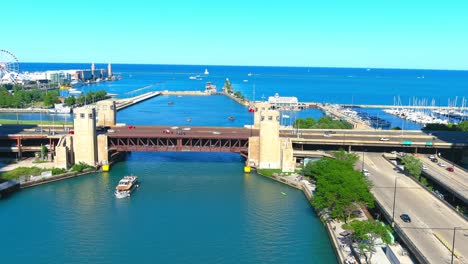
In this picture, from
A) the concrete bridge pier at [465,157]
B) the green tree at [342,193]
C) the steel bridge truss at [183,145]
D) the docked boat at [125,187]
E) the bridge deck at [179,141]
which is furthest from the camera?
the concrete bridge pier at [465,157]

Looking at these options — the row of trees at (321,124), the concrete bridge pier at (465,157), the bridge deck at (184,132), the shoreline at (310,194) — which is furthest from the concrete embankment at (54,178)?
the concrete bridge pier at (465,157)

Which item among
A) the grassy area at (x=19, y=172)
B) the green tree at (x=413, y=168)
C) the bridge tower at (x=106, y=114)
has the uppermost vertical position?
the bridge tower at (x=106, y=114)

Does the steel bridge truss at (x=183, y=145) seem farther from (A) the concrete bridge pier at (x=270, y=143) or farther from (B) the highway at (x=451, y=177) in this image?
(B) the highway at (x=451, y=177)

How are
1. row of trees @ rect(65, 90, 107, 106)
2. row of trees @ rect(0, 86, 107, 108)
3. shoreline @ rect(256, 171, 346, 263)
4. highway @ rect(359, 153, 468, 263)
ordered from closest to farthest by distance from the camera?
highway @ rect(359, 153, 468, 263), shoreline @ rect(256, 171, 346, 263), row of trees @ rect(65, 90, 107, 106), row of trees @ rect(0, 86, 107, 108)

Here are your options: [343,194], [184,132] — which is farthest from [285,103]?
[343,194]

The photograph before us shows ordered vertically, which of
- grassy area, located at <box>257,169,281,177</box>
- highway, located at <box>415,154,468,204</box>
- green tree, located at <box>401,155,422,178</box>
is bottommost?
grassy area, located at <box>257,169,281,177</box>

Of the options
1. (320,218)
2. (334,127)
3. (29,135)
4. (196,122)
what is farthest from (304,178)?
(196,122)

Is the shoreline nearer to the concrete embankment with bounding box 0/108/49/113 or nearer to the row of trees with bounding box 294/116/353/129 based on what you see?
the row of trees with bounding box 294/116/353/129

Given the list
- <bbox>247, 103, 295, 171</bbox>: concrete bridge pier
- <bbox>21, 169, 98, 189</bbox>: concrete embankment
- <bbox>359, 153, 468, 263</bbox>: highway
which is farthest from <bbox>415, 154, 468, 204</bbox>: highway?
<bbox>21, 169, 98, 189</bbox>: concrete embankment
